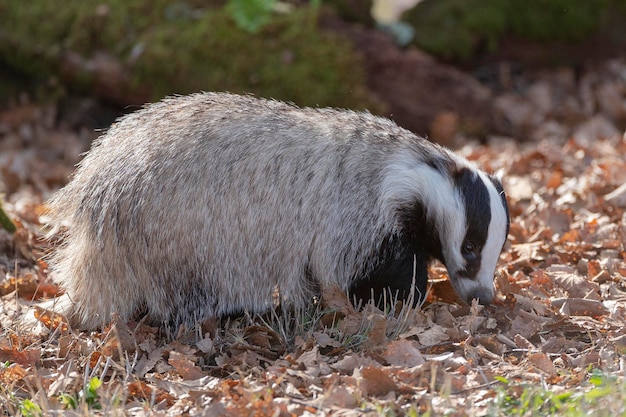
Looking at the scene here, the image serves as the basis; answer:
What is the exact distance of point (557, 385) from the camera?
3.48m

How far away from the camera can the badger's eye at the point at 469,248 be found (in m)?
4.37

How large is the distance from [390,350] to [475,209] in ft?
3.08

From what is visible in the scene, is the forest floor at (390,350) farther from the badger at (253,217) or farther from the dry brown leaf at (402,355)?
the badger at (253,217)

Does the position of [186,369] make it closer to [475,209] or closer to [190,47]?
[475,209]

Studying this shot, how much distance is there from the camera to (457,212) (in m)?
4.33

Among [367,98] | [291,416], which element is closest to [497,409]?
[291,416]

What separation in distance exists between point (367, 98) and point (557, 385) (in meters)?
4.98

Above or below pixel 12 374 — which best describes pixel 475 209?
above

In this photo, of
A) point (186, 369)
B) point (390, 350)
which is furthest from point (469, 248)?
point (186, 369)

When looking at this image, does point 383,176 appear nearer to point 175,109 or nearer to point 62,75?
point 175,109

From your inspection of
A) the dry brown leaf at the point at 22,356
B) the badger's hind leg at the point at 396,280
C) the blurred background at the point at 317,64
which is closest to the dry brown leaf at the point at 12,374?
the dry brown leaf at the point at 22,356

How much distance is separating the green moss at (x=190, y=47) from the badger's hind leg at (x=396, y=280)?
149 inches

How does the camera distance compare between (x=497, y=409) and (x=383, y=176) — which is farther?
(x=383, y=176)

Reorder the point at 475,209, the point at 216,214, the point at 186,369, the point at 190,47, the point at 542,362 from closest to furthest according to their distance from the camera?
1. the point at 542,362
2. the point at 186,369
3. the point at 216,214
4. the point at 475,209
5. the point at 190,47
